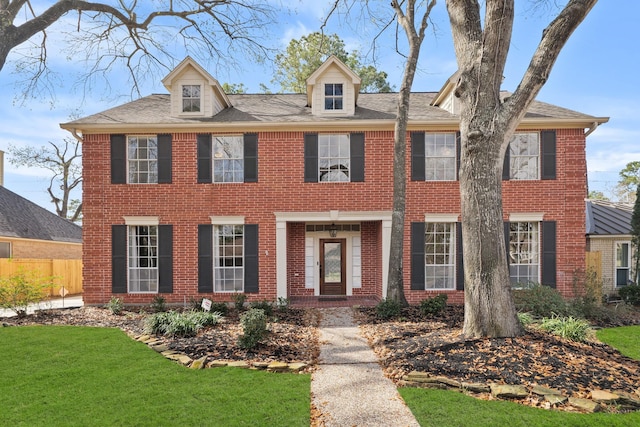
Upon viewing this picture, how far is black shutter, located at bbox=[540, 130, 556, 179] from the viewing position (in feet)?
35.1

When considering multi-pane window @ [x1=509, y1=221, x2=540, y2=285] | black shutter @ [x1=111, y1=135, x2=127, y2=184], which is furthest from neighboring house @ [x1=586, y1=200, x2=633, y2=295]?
black shutter @ [x1=111, y1=135, x2=127, y2=184]

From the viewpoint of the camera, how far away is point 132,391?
→ 470cm

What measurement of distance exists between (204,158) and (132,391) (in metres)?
7.41

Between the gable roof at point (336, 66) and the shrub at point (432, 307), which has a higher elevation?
the gable roof at point (336, 66)

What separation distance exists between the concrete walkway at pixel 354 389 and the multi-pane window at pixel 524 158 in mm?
7429

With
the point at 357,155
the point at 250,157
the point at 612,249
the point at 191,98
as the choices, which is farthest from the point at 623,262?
the point at 191,98

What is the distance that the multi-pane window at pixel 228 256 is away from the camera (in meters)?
10.9

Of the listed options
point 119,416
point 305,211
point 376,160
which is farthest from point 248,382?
point 376,160

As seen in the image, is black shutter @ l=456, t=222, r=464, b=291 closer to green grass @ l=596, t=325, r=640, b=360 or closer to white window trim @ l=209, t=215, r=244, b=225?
green grass @ l=596, t=325, r=640, b=360

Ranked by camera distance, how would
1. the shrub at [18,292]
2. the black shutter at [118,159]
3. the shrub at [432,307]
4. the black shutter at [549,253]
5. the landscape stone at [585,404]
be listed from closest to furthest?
the landscape stone at [585,404]
the shrub at [432,307]
the shrub at [18,292]
the black shutter at [549,253]
the black shutter at [118,159]

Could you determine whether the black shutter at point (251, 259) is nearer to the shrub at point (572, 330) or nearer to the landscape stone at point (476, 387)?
the landscape stone at point (476, 387)

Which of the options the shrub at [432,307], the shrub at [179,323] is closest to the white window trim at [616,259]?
the shrub at [432,307]

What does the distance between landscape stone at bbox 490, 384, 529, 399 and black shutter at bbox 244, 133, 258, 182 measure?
8264 mm

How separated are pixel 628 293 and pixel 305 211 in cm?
1042
